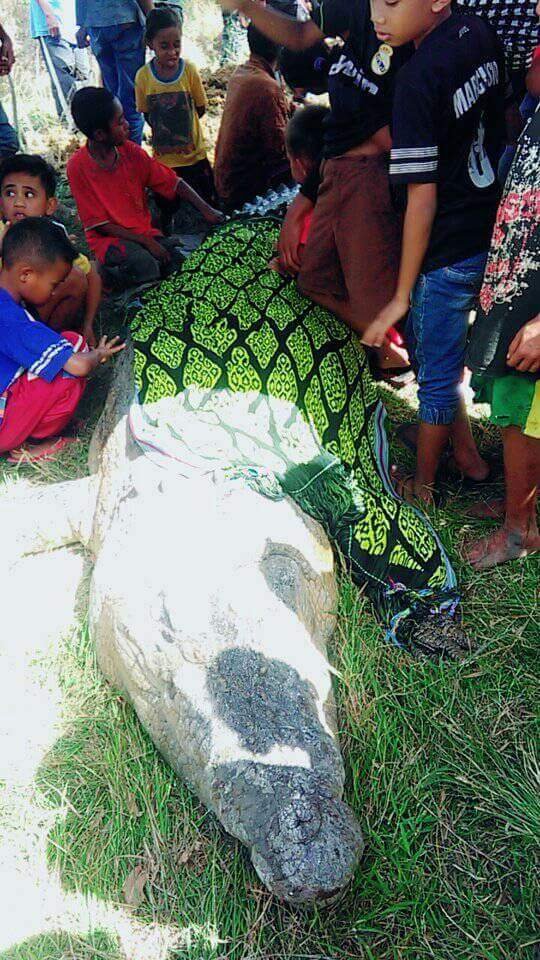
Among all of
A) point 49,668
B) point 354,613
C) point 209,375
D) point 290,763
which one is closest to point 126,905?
point 290,763

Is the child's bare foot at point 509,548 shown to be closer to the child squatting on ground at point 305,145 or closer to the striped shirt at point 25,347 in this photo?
the child squatting on ground at point 305,145

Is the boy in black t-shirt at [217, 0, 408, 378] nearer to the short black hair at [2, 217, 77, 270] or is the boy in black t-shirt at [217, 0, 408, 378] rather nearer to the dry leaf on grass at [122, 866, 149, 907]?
the short black hair at [2, 217, 77, 270]

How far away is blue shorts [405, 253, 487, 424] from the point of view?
2.80m

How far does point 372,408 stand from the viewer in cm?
354

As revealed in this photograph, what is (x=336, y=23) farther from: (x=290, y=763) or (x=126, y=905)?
(x=126, y=905)

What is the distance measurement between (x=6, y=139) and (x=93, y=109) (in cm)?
138

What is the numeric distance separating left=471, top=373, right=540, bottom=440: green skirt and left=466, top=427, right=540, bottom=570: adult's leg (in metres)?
0.13

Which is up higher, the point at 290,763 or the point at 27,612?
the point at 290,763

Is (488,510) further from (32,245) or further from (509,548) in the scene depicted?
(32,245)

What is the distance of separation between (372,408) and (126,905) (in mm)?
2208

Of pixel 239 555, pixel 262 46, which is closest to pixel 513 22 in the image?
pixel 239 555

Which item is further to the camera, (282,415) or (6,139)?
(6,139)

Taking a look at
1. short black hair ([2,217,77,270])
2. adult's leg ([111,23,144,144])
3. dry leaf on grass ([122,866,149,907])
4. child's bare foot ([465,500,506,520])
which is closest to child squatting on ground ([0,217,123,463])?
short black hair ([2,217,77,270])

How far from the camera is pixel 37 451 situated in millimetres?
3840
